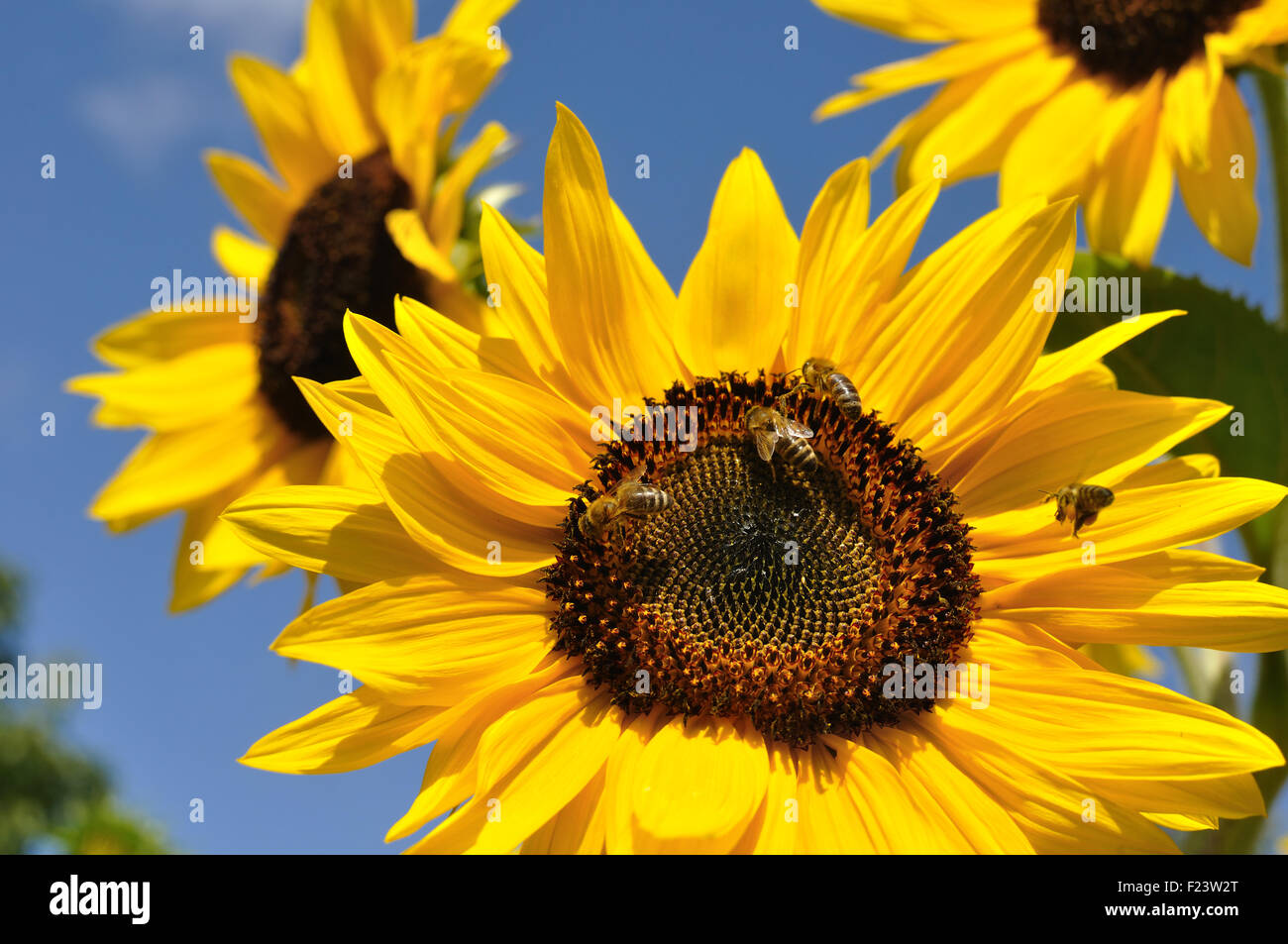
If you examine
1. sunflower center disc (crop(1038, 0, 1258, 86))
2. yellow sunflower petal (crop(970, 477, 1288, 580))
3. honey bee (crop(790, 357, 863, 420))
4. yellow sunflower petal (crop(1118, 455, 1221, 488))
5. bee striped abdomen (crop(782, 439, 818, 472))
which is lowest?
yellow sunflower petal (crop(970, 477, 1288, 580))

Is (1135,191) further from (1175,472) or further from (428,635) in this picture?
(428,635)

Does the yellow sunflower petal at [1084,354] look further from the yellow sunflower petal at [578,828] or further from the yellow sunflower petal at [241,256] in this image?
the yellow sunflower petal at [241,256]

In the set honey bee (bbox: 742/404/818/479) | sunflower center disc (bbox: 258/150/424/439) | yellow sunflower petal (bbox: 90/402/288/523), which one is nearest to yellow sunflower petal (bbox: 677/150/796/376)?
honey bee (bbox: 742/404/818/479)

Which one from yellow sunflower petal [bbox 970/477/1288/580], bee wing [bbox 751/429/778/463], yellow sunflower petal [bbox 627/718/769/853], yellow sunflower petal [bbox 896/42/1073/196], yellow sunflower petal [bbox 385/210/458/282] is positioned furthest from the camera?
yellow sunflower petal [bbox 896/42/1073/196]

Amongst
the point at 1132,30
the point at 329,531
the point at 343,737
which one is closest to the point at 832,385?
the point at 329,531

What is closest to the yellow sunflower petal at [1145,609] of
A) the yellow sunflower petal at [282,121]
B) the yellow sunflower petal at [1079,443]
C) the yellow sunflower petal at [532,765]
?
the yellow sunflower petal at [1079,443]

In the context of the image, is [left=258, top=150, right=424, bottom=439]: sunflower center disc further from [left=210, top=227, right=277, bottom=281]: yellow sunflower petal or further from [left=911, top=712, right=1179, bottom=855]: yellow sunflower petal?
Result: [left=911, top=712, right=1179, bottom=855]: yellow sunflower petal

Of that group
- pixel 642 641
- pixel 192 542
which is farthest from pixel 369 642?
pixel 192 542
